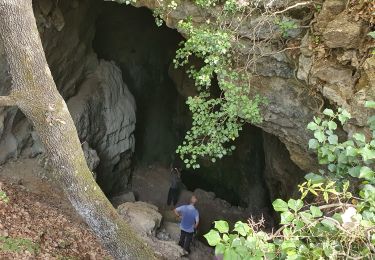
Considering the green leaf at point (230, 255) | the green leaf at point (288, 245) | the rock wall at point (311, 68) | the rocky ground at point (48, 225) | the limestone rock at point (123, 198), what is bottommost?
the limestone rock at point (123, 198)

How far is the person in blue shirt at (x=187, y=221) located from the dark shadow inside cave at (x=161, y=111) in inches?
204

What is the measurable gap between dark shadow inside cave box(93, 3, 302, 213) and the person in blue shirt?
518cm

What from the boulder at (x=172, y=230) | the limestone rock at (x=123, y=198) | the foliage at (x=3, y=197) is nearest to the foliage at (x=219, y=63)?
the foliage at (x=3, y=197)

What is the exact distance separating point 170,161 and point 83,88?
6.38 meters

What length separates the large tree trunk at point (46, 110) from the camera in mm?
4711

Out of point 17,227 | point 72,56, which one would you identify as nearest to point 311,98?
point 17,227

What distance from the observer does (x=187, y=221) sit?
908cm

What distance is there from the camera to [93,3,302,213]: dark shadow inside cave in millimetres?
14914

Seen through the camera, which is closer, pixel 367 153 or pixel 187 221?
pixel 367 153

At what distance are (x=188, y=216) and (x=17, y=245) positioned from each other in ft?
12.7

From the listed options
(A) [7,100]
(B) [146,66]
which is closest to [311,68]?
(A) [7,100]

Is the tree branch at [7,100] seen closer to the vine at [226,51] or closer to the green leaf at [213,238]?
the vine at [226,51]

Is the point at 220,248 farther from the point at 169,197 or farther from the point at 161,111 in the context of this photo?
the point at 161,111

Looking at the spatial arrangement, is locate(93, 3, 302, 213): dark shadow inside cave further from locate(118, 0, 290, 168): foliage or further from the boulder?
locate(118, 0, 290, 168): foliage
